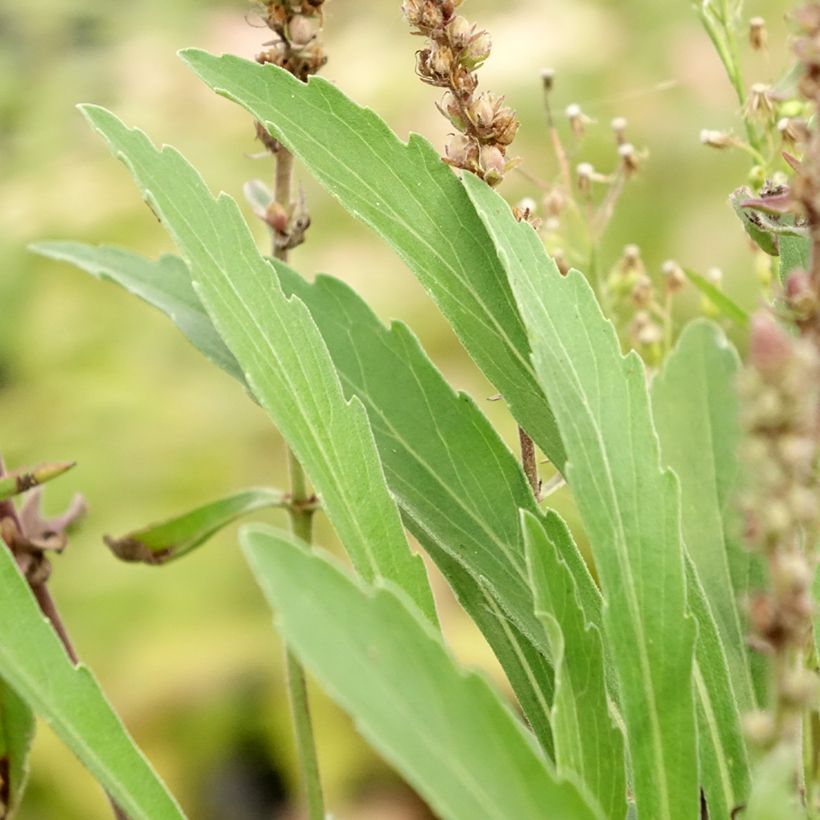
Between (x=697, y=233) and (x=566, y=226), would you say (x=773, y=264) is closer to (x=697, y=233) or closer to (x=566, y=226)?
(x=566, y=226)

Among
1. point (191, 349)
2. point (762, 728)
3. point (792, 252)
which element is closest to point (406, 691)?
point (762, 728)

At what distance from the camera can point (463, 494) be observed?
18.8 inches

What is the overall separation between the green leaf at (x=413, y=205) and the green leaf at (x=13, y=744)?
0.81 feet

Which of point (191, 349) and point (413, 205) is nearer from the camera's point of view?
point (413, 205)

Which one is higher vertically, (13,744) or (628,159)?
(628,159)

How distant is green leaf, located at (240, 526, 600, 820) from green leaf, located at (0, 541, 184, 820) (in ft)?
0.45

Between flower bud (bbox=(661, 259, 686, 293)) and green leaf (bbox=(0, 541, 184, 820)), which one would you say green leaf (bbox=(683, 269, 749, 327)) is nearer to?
flower bud (bbox=(661, 259, 686, 293))

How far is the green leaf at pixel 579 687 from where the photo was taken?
385mm

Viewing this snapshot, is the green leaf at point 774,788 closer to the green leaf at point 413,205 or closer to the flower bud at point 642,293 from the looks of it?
the green leaf at point 413,205

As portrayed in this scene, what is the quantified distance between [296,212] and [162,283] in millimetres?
72

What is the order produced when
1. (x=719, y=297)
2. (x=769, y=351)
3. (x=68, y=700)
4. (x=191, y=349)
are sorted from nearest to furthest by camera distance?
1. (x=769, y=351)
2. (x=68, y=700)
3. (x=719, y=297)
4. (x=191, y=349)

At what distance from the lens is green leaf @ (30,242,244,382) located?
0.52 m

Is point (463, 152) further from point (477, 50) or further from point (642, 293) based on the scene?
point (642, 293)

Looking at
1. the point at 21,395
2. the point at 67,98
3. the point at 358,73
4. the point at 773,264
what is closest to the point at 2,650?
the point at 773,264
